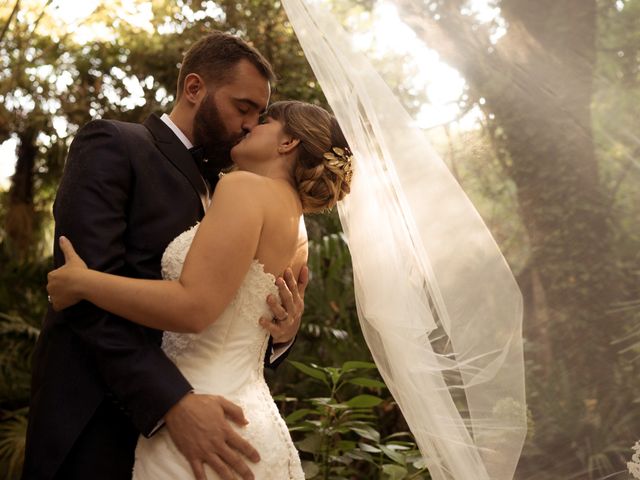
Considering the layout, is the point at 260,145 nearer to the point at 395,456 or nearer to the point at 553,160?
the point at 553,160

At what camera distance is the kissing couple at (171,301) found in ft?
5.81

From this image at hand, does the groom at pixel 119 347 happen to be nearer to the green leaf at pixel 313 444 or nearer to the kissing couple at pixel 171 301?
the kissing couple at pixel 171 301

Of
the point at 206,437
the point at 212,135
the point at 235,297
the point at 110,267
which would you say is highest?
the point at 212,135

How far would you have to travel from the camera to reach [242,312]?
6.36ft

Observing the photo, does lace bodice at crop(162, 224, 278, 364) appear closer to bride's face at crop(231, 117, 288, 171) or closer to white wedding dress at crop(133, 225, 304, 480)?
white wedding dress at crop(133, 225, 304, 480)

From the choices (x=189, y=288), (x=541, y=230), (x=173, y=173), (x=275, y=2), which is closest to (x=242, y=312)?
(x=189, y=288)

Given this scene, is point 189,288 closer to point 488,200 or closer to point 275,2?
point 488,200

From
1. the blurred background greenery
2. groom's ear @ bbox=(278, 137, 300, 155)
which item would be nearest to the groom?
groom's ear @ bbox=(278, 137, 300, 155)

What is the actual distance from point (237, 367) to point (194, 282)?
272mm

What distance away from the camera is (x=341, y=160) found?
1993mm

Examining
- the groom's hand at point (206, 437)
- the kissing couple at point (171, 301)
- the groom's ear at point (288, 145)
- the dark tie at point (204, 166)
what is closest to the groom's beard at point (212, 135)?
the dark tie at point (204, 166)

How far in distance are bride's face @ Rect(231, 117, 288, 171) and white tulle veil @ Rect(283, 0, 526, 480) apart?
250 millimetres

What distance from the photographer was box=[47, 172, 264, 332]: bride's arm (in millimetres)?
1752

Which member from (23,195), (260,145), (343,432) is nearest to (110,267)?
(260,145)
